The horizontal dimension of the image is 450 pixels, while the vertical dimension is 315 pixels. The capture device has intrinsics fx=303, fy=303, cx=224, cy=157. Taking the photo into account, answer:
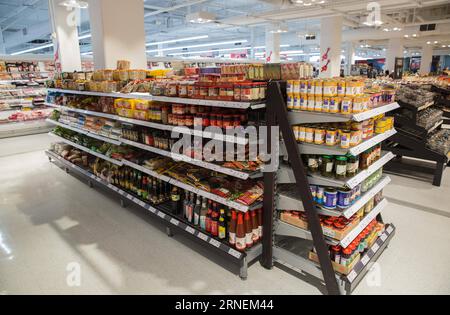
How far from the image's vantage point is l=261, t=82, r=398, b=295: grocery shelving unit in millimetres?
2326

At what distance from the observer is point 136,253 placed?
3.05 metres

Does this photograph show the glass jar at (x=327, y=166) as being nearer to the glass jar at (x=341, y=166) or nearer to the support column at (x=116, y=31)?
the glass jar at (x=341, y=166)

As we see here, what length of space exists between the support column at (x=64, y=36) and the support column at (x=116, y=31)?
267cm

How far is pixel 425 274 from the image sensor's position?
264 centimetres

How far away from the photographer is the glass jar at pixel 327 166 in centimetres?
235

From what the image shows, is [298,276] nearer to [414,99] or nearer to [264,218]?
[264,218]

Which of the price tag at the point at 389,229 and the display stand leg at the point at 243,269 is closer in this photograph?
the display stand leg at the point at 243,269

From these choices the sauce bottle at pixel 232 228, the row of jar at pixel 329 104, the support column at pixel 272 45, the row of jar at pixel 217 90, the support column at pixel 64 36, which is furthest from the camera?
the support column at pixel 272 45

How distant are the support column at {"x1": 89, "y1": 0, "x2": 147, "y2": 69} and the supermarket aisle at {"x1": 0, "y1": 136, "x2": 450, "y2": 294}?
244 cm

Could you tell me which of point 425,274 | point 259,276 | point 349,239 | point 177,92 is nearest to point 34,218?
point 177,92

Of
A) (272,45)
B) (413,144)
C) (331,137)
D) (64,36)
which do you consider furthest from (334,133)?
(272,45)

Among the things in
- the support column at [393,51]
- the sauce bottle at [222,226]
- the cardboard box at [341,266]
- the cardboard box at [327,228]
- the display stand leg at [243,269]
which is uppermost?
the support column at [393,51]

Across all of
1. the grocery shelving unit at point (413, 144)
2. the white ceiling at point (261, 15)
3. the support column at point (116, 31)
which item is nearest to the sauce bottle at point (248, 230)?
the grocery shelving unit at point (413, 144)
